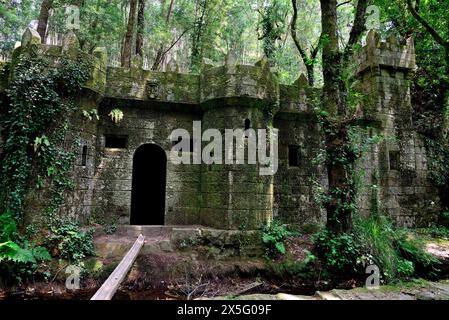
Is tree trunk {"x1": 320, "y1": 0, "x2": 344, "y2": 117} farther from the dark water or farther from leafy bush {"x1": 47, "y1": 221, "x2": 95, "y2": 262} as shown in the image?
leafy bush {"x1": 47, "y1": 221, "x2": 95, "y2": 262}

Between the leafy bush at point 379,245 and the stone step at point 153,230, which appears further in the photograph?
the stone step at point 153,230

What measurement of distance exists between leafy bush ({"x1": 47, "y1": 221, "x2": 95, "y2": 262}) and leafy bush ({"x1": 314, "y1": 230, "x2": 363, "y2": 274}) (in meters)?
5.34

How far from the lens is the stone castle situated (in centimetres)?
723

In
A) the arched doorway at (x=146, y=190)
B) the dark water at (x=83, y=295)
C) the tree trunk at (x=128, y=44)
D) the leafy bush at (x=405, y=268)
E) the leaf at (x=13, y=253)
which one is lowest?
the dark water at (x=83, y=295)

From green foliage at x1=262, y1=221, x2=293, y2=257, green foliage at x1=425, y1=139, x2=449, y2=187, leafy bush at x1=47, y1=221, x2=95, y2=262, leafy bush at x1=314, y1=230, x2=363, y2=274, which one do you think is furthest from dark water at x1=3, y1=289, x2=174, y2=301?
green foliage at x1=425, y1=139, x2=449, y2=187

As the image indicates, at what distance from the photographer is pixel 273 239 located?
713 centimetres

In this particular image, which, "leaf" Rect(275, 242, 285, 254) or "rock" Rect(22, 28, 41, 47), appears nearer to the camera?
"rock" Rect(22, 28, 41, 47)

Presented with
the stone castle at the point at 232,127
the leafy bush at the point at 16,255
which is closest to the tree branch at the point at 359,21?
the stone castle at the point at 232,127

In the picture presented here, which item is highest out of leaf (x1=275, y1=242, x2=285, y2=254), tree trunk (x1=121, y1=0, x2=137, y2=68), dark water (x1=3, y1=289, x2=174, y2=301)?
tree trunk (x1=121, y1=0, x2=137, y2=68)

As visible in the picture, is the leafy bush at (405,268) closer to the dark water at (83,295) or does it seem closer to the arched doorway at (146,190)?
the dark water at (83,295)

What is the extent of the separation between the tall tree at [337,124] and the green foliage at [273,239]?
1.17m

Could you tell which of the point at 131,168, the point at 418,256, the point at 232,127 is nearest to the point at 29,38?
the point at 131,168

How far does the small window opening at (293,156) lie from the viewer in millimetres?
9000
